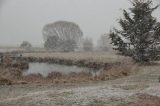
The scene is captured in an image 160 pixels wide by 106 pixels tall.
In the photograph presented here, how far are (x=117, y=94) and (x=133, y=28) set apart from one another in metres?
22.0

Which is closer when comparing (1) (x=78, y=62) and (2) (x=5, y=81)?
(2) (x=5, y=81)

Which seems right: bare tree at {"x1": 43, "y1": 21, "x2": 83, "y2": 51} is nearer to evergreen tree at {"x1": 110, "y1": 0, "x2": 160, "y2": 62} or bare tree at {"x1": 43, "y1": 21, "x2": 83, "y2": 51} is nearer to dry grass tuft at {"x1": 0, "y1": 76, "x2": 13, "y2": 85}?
evergreen tree at {"x1": 110, "y1": 0, "x2": 160, "y2": 62}

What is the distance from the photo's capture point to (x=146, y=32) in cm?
3878

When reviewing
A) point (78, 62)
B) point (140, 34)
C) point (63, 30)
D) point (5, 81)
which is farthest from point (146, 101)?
point (63, 30)

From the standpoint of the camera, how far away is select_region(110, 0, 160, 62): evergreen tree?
38.6 metres

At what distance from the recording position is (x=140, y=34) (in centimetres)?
3881

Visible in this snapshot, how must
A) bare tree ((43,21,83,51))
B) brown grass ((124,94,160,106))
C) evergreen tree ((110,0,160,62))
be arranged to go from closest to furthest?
brown grass ((124,94,160,106)) < evergreen tree ((110,0,160,62)) < bare tree ((43,21,83,51))

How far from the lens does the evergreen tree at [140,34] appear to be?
38562mm

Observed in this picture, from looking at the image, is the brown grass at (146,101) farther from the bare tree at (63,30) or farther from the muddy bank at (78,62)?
the bare tree at (63,30)

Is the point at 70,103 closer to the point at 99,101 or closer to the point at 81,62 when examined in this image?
the point at 99,101

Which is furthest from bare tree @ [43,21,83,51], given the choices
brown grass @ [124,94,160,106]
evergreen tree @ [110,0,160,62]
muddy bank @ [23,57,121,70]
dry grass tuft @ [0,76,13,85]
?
brown grass @ [124,94,160,106]

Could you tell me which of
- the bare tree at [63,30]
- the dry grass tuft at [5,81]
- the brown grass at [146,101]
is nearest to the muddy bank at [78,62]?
the dry grass tuft at [5,81]

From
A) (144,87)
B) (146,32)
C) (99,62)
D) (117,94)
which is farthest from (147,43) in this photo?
(117,94)

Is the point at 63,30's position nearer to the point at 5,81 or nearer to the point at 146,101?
the point at 5,81
